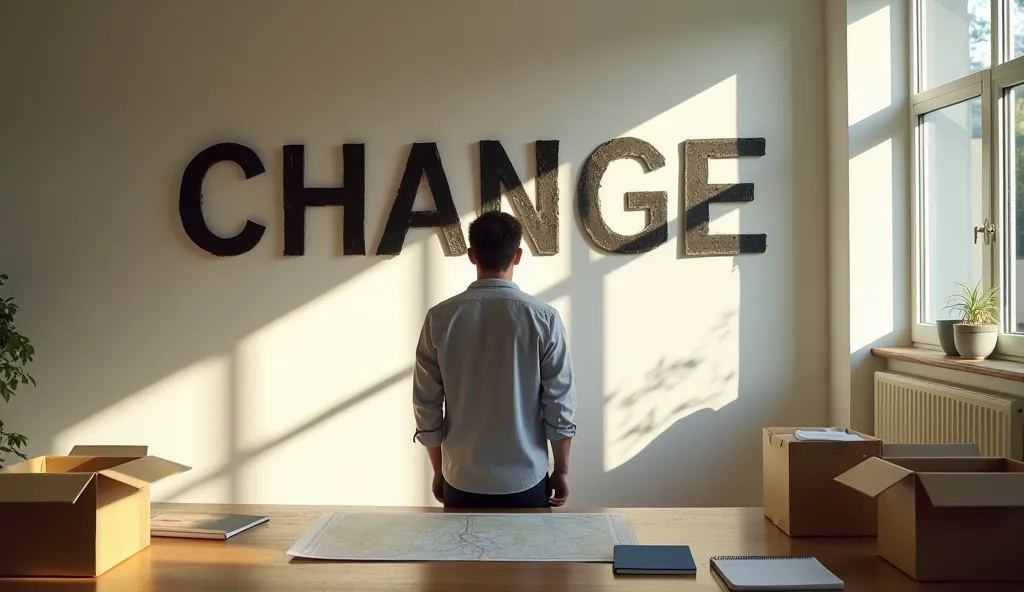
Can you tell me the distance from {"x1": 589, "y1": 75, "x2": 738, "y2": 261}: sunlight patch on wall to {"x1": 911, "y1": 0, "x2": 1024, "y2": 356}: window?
77 centimetres

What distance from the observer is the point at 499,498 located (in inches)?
91.0

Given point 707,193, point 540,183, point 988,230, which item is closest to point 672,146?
point 707,193

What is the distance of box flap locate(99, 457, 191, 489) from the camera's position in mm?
1588

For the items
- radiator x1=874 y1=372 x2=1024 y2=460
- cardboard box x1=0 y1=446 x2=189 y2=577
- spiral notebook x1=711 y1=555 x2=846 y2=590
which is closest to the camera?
spiral notebook x1=711 y1=555 x2=846 y2=590

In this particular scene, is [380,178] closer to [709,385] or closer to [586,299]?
[586,299]

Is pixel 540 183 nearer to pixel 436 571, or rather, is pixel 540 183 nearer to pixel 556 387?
pixel 556 387

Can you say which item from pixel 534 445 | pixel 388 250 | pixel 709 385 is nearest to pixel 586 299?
pixel 709 385

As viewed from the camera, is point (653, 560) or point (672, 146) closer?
point (653, 560)

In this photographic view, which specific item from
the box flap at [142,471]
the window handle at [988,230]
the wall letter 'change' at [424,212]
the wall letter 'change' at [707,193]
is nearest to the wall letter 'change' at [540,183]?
the wall letter 'change' at [424,212]

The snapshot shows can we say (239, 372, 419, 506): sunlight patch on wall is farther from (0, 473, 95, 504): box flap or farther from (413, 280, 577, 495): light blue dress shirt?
(0, 473, 95, 504): box flap

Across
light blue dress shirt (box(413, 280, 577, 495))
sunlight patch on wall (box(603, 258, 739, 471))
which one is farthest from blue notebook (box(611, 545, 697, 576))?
sunlight patch on wall (box(603, 258, 739, 471))

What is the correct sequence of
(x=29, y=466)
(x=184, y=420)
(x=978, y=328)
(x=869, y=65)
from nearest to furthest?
(x=29, y=466), (x=978, y=328), (x=869, y=65), (x=184, y=420)

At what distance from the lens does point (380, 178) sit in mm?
4004

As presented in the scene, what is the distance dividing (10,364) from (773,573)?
12.2ft
